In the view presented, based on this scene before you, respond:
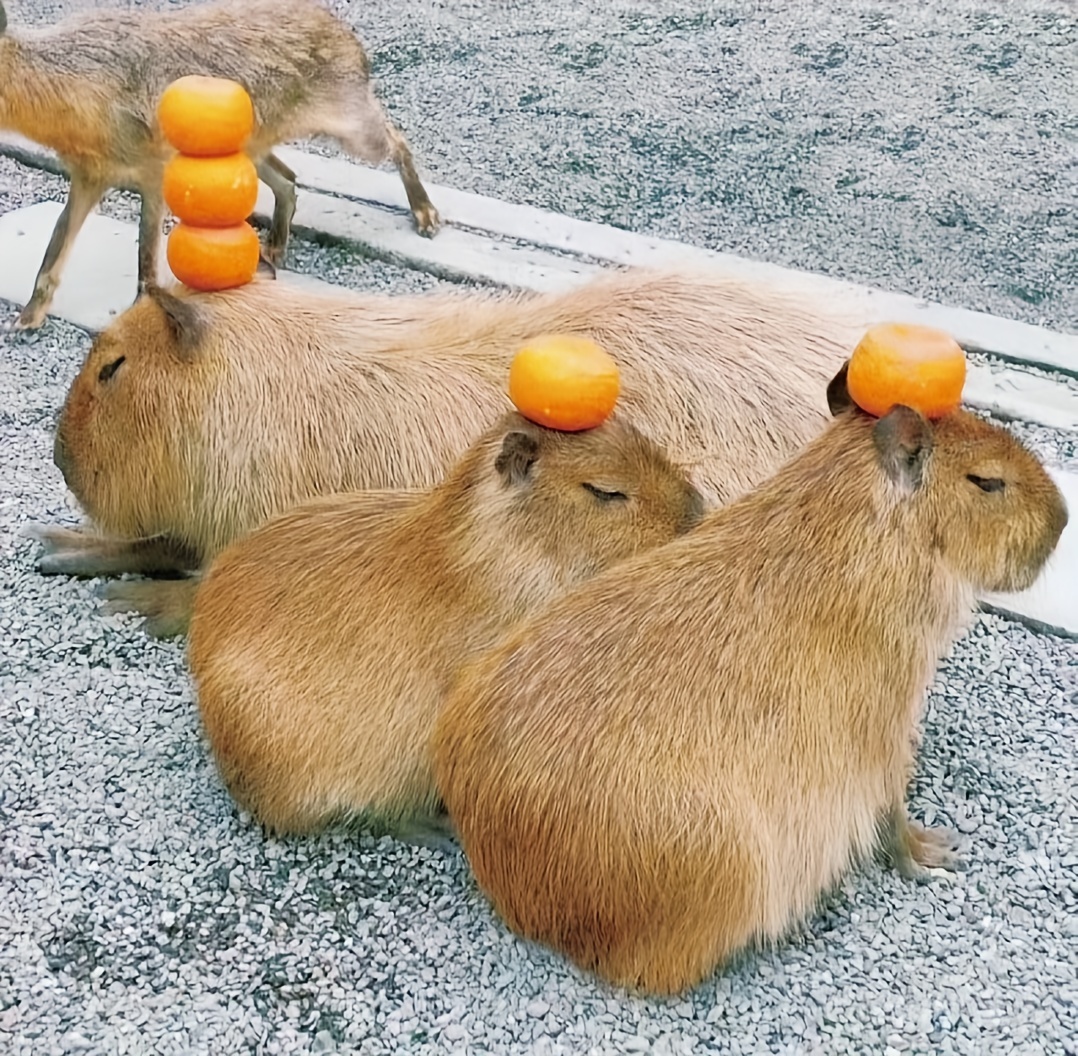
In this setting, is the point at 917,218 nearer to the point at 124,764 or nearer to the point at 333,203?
the point at 333,203

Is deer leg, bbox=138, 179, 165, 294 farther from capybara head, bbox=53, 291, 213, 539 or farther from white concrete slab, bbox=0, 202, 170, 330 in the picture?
capybara head, bbox=53, 291, 213, 539

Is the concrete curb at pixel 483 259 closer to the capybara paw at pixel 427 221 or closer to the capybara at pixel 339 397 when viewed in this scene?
the capybara paw at pixel 427 221

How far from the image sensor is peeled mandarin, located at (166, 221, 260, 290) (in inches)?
101

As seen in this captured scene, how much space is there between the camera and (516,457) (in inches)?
79.5

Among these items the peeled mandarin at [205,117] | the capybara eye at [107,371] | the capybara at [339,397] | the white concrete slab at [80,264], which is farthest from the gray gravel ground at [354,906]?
the peeled mandarin at [205,117]

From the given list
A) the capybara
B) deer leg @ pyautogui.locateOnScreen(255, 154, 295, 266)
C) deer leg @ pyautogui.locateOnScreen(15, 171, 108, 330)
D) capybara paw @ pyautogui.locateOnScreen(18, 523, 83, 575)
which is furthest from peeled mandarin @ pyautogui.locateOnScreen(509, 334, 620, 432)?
deer leg @ pyautogui.locateOnScreen(255, 154, 295, 266)

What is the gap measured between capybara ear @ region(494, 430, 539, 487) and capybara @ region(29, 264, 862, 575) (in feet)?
1.57

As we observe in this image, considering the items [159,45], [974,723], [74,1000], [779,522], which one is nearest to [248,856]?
[74,1000]

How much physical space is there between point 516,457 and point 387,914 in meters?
0.78

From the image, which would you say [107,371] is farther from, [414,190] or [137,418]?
[414,190]

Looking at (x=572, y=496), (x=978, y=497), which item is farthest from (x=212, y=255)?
(x=978, y=497)

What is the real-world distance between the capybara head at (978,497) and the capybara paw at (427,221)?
9.30 ft

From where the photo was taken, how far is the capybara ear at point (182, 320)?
2441mm

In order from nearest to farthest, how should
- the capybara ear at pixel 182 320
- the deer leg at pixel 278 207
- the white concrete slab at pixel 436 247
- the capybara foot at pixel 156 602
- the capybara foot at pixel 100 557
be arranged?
the capybara ear at pixel 182 320 < the capybara foot at pixel 156 602 < the capybara foot at pixel 100 557 < the white concrete slab at pixel 436 247 < the deer leg at pixel 278 207
